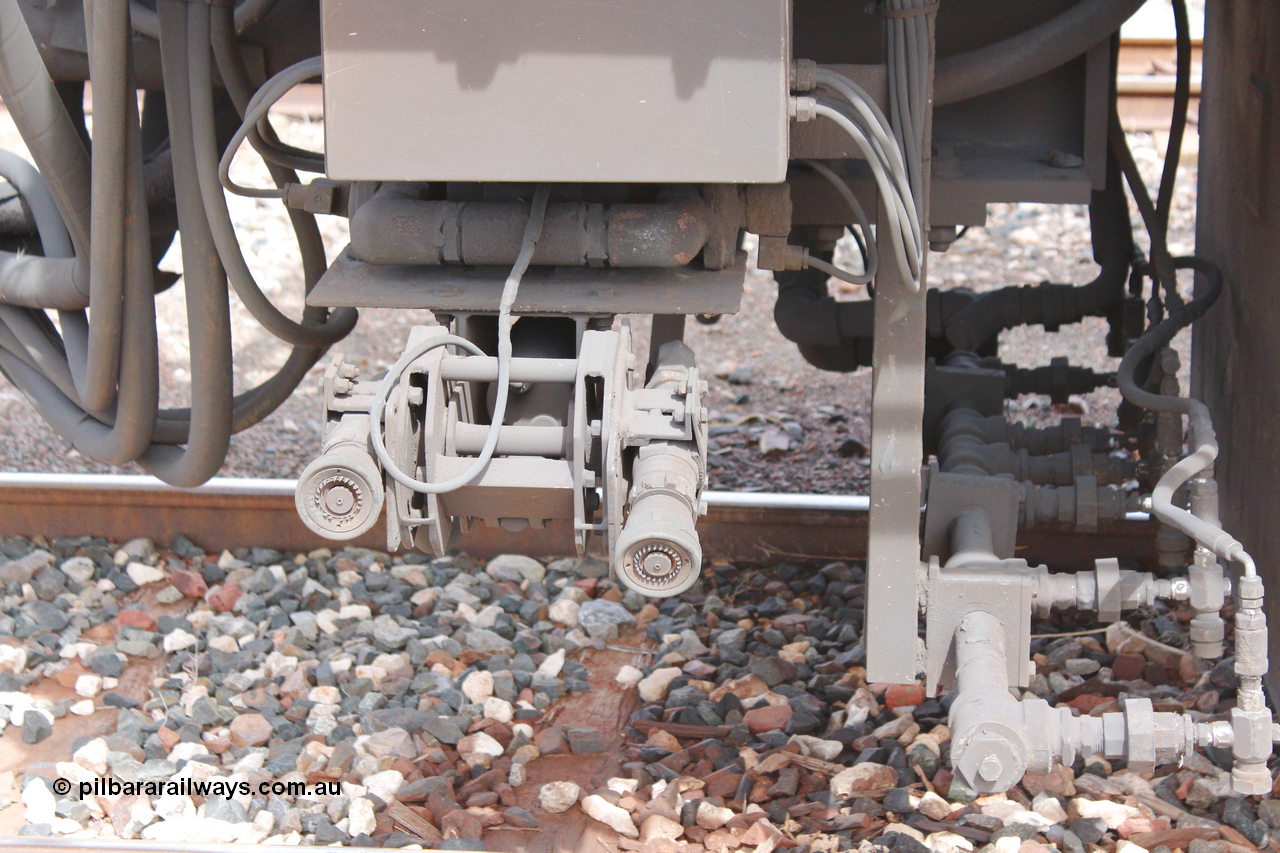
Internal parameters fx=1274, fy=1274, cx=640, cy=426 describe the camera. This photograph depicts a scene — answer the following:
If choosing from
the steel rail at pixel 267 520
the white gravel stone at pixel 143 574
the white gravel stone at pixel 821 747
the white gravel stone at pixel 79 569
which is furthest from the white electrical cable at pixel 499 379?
the white gravel stone at pixel 79 569

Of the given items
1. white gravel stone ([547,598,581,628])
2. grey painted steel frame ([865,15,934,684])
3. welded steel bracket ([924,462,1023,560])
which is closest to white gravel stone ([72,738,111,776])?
white gravel stone ([547,598,581,628])

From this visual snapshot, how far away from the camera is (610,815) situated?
8.28 ft

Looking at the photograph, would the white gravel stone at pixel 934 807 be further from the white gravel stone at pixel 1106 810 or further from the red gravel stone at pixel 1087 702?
the red gravel stone at pixel 1087 702

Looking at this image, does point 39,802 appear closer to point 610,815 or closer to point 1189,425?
point 610,815

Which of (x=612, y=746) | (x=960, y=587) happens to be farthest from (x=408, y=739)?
(x=960, y=587)

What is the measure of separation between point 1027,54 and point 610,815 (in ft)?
5.48

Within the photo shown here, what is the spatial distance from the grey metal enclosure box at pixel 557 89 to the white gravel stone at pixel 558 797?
4.57ft

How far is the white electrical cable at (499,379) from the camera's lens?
69.6 inches

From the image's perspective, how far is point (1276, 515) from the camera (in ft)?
8.24

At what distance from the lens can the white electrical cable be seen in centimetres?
177

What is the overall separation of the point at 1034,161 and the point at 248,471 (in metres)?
2.89

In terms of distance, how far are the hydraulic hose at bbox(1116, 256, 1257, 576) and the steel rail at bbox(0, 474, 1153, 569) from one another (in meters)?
0.87

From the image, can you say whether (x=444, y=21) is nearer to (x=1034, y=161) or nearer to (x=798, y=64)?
(x=798, y=64)

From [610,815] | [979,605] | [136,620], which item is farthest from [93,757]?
[979,605]
